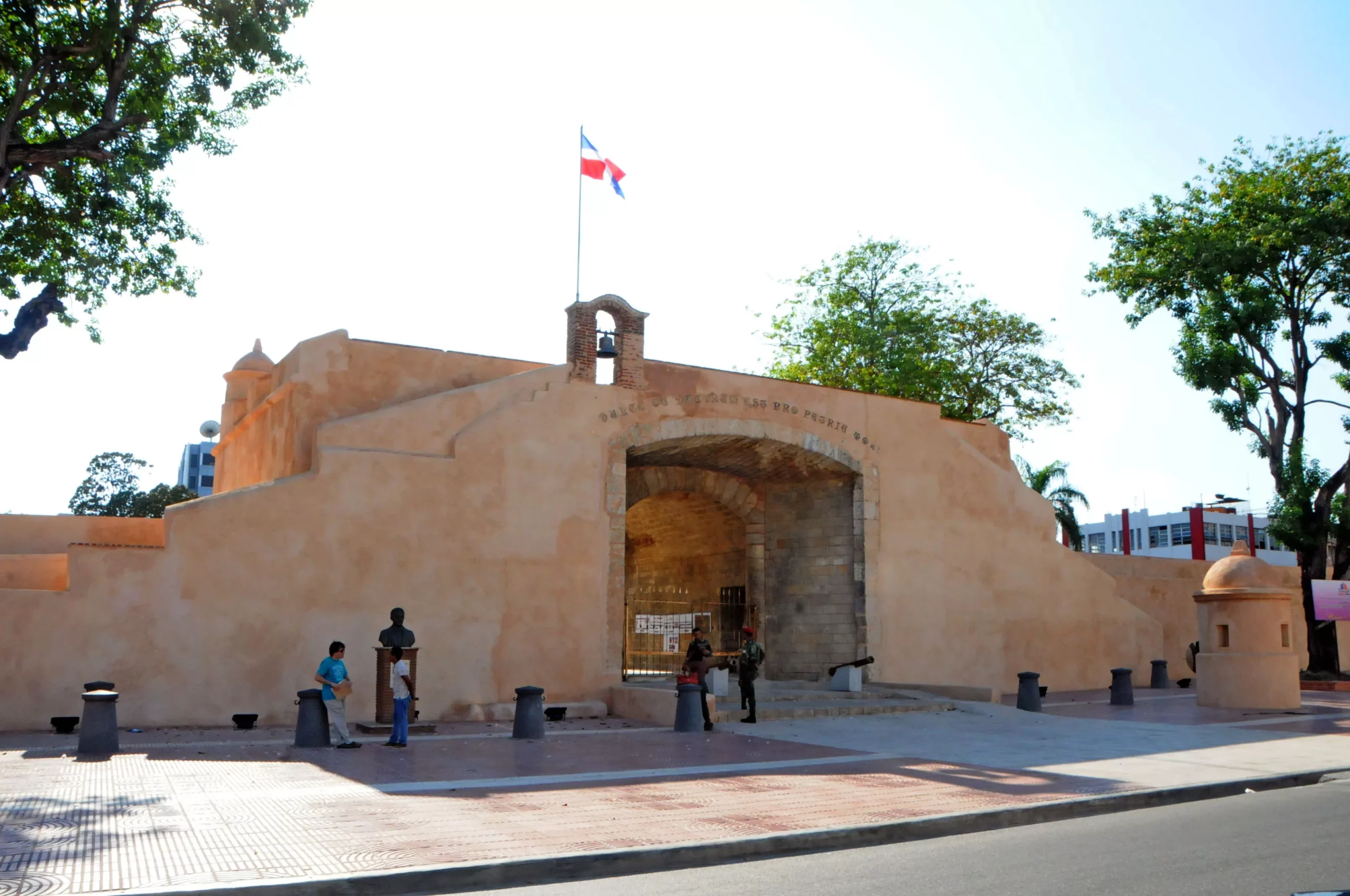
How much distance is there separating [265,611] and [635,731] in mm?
5700

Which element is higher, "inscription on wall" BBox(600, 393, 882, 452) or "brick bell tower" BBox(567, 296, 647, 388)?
"brick bell tower" BBox(567, 296, 647, 388)

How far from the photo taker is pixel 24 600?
14633 mm

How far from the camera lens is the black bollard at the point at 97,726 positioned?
478 inches

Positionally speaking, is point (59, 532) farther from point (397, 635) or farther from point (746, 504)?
point (746, 504)

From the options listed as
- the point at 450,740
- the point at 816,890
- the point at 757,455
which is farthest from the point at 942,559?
the point at 816,890

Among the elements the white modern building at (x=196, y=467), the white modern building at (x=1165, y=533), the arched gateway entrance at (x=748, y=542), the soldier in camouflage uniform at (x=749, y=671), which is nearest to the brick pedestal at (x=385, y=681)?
the soldier in camouflage uniform at (x=749, y=671)

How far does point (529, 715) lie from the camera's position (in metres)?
14.6

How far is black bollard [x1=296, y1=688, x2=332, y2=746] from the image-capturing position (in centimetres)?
1323

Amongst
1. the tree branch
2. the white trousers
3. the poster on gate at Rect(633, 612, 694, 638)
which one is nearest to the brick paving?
Result: the white trousers

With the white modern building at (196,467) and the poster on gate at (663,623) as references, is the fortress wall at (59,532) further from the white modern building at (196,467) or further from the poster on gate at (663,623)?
the white modern building at (196,467)

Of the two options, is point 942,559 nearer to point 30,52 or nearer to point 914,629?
point 914,629

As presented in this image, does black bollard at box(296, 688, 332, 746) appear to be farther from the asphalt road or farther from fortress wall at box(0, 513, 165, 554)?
fortress wall at box(0, 513, 165, 554)

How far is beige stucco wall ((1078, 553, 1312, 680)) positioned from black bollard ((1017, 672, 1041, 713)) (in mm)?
8734

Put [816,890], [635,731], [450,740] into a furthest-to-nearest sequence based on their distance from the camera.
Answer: [635,731], [450,740], [816,890]
